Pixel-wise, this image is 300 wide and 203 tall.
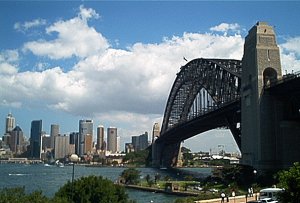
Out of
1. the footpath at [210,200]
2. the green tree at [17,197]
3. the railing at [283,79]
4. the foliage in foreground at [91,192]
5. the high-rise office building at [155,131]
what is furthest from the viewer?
the high-rise office building at [155,131]

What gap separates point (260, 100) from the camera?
2184 inches

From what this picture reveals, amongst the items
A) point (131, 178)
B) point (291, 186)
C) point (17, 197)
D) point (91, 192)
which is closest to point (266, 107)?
point (131, 178)

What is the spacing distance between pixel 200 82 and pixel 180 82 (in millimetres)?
18289

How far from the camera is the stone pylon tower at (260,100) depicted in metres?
54.4

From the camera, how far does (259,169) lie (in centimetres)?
5384

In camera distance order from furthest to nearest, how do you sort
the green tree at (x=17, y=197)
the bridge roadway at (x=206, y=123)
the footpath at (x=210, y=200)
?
the bridge roadway at (x=206, y=123) → the footpath at (x=210, y=200) → the green tree at (x=17, y=197)

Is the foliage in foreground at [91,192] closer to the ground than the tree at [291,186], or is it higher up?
closer to the ground

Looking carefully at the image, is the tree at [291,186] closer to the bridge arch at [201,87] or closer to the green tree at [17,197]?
the green tree at [17,197]

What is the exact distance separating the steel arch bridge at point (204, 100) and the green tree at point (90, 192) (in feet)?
140

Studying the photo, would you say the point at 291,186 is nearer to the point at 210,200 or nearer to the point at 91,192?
the point at 91,192

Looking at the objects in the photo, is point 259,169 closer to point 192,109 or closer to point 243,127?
point 243,127

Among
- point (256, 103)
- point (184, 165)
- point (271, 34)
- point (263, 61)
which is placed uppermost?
point (271, 34)

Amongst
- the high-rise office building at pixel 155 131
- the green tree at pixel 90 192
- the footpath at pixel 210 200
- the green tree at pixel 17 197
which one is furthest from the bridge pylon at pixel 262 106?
the high-rise office building at pixel 155 131

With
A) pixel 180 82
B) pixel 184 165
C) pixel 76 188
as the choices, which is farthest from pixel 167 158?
pixel 76 188
